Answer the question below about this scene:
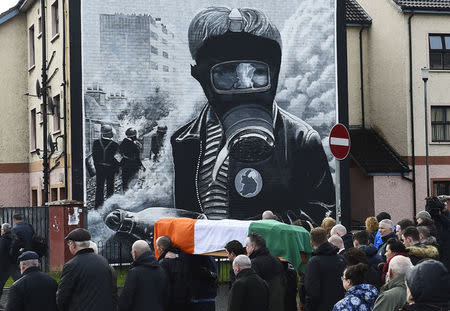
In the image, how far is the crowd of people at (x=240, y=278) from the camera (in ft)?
25.5

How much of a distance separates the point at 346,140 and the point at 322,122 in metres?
14.0

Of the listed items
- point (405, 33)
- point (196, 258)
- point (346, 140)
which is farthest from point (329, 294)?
point (405, 33)

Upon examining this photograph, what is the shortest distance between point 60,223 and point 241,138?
21.8 ft

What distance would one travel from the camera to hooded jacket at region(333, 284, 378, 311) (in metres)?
7.41

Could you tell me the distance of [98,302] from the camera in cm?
898

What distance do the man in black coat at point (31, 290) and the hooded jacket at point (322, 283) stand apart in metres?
3.02

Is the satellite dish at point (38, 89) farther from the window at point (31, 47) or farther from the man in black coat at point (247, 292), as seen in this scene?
the man in black coat at point (247, 292)

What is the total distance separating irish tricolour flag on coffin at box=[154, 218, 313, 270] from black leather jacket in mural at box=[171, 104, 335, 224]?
46.4ft

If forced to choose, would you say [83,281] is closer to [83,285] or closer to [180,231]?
[83,285]

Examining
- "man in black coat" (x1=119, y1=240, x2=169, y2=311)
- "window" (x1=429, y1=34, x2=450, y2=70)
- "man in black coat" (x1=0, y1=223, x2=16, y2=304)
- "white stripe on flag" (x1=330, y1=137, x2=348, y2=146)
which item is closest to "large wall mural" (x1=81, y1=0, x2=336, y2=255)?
"window" (x1=429, y1=34, x2=450, y2=70)

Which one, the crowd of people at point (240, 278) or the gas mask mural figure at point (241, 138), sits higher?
the gas mask mural figure at point (241, 138)

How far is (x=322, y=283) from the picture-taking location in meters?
9.91

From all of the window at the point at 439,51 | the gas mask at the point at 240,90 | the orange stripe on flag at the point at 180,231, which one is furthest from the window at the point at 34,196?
the orange stripe on flag at the point at 180,231

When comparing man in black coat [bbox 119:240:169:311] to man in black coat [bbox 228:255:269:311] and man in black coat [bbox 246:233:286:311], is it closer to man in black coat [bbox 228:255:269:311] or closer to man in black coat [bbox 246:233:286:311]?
man in black coat [bbox 228:255:269:311]
